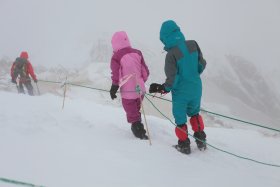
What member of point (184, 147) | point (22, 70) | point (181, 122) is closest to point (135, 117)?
point (181, 122)

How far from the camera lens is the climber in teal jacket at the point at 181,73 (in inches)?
186

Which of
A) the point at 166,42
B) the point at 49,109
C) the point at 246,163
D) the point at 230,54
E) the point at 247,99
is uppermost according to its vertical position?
the point at 166,42

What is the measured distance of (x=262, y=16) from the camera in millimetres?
24812

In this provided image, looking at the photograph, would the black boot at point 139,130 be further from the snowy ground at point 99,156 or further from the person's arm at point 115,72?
the person's arm at point 115,72

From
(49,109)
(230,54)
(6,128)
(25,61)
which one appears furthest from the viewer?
(230,54)

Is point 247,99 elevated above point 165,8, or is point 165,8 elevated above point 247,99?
point 165,8

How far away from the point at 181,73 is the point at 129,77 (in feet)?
2.47

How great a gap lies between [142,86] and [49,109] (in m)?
1.51

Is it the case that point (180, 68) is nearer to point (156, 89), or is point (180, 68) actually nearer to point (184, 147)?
point (156, 89)

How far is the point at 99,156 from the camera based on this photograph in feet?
13.2

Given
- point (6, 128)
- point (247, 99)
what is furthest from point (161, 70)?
point (6, 128)

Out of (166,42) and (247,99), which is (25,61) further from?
(247,99)

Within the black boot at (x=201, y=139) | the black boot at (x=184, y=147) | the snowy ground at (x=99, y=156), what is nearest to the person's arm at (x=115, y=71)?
the snowy ground at (x=99, y=156)

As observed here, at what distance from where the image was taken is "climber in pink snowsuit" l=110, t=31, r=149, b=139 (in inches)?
201
